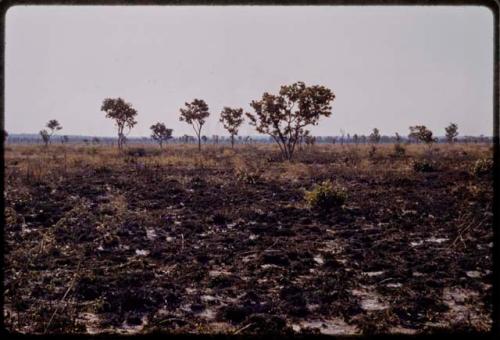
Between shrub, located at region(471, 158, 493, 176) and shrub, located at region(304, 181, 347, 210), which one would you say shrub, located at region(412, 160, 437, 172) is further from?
shrub, located at region(304, 181, 347, 210)

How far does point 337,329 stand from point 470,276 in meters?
3.24

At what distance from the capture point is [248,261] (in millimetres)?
8203

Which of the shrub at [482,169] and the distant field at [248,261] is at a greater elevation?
the shrub at [482,169]

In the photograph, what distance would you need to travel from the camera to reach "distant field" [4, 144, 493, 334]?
5.77 m

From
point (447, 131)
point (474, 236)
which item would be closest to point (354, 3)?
point (474, 236)

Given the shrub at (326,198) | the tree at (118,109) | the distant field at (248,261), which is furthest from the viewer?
the tree at (118,109)

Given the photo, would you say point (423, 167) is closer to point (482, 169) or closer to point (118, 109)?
point (482, 169)

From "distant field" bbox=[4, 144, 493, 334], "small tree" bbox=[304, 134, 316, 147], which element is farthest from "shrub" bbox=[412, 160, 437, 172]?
"small tree" bbox=[304, 134, 316, 147]

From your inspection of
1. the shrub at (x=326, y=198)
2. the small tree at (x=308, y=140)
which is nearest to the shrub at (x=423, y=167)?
the shrub at (x=326, y=198)

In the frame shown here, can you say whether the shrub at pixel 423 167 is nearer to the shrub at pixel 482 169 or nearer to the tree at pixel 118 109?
the shrub at pixel 482 169

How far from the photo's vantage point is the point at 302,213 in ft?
40.5

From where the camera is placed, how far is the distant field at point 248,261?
5.77m

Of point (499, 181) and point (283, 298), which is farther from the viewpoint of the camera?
point (499, 181)

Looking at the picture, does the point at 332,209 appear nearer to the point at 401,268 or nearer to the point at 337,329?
the point at 401,268
